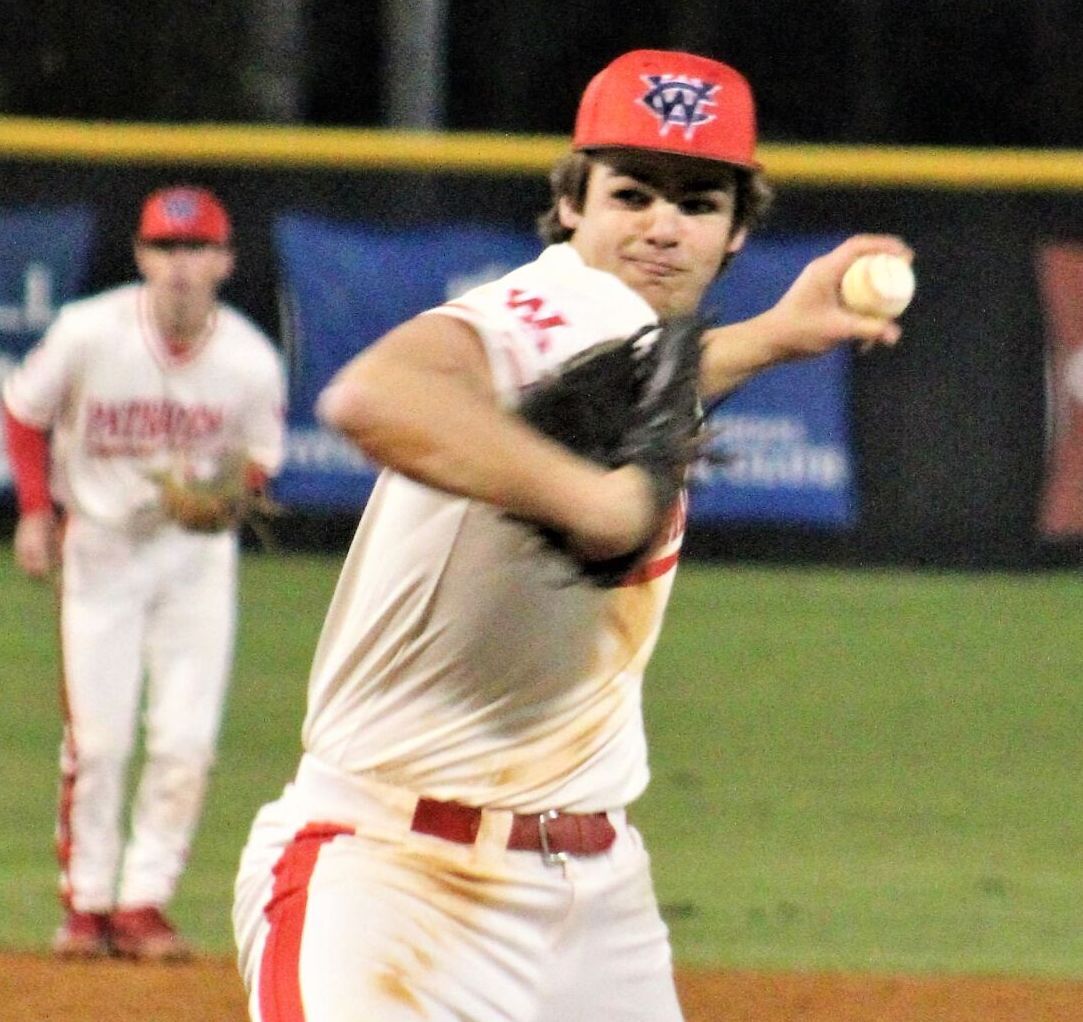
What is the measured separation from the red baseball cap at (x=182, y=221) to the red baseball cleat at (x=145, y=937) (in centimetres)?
192

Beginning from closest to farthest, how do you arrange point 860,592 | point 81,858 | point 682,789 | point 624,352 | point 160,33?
point 624,352, point 81,858, point 682,789, point 860,592, point 160,33

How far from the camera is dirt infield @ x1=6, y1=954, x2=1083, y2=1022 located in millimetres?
5898

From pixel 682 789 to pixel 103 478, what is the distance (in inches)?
96.5

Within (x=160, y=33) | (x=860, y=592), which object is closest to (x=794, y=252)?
(x=860, y=592)

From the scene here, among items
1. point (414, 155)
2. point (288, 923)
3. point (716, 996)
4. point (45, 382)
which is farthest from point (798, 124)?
point (288, 923)

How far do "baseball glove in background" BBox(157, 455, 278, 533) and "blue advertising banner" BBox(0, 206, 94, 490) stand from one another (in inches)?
216

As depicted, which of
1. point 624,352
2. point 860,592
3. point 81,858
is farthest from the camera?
point 860,592

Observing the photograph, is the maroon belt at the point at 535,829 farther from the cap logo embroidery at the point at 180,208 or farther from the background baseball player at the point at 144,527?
the cap logo embroidery at the point at 180,208

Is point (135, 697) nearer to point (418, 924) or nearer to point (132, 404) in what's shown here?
point (132, 404)

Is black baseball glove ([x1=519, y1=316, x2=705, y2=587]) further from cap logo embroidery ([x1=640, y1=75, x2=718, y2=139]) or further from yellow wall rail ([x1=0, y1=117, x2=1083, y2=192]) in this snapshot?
yellow wall rail ([x1=0, y1=117, x2=1083, y2=192])

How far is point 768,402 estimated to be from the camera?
12055mm

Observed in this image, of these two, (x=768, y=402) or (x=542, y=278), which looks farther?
(x=768, y=402)

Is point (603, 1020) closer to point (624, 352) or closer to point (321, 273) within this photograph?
point (624, 352)

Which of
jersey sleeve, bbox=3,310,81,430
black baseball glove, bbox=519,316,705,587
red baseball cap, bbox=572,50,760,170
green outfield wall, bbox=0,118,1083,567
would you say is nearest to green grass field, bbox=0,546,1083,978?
green outfield wall, bbox=0,118,1083,567
